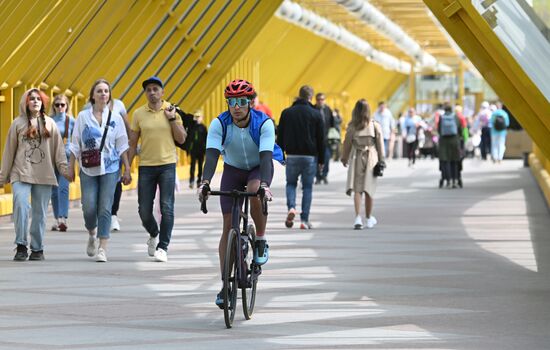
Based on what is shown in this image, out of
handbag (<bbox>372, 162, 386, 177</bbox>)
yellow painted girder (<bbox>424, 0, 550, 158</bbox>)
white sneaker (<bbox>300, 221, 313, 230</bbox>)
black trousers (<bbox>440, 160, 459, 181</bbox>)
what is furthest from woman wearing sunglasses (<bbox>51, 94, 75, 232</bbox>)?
black trousers (<bbox>440, 160, 459, 181</bbox>)

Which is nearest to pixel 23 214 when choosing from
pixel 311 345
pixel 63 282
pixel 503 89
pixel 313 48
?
pixel 63 282

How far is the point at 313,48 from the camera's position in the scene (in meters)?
54.6

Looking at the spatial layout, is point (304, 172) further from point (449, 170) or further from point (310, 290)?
point (449, 170)

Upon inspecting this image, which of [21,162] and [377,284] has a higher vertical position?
[21,162]

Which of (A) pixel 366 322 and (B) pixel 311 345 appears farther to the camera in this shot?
(A) pixel 366 322

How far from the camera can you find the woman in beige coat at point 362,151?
59.4 feet

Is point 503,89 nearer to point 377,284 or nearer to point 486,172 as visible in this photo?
point 377,284

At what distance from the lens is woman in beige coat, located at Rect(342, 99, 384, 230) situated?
18.1 meters

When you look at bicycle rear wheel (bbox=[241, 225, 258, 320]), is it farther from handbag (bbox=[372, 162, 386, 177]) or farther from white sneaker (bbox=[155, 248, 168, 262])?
handbag (bbox=[372, 162, 386, 177])

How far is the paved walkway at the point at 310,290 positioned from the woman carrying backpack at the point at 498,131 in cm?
2221

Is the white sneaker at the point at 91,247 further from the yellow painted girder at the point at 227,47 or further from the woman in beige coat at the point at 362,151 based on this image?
the yellow painted girder at the point at 227,47

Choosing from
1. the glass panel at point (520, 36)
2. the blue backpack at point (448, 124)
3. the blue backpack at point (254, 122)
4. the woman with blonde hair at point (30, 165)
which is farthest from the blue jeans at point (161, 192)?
the blue backpack at point (448, 124)

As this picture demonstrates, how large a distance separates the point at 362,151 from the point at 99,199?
5.17 meters

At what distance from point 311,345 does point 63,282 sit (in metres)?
3.84
